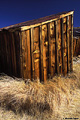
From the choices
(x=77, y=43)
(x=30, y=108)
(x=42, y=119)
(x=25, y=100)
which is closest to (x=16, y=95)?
(x=25, y=100)

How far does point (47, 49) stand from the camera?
15.3 feet

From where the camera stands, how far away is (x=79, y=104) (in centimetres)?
401

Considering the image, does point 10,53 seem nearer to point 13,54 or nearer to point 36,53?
point 13,54

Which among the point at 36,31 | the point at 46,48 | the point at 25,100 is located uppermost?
the point at 36,31

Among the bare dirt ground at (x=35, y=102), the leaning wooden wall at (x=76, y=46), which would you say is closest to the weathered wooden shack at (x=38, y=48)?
the bare dirt ground at (x=35, y=102)

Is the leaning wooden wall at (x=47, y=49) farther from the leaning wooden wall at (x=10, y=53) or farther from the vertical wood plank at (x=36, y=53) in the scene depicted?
the leaning wooden wall at (x=10, y=53)

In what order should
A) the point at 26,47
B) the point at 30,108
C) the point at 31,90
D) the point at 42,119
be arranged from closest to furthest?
the point at 42,119
the point at 30,108
the point at 31,90
the point at 26,47

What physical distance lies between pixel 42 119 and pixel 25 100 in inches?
25.9

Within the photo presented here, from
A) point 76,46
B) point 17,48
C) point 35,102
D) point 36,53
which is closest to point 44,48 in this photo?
point 36,53

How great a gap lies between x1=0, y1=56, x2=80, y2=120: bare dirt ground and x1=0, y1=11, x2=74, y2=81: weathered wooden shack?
59cm

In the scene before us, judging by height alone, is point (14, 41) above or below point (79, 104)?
above

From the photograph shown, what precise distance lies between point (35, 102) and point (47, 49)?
74.2 inches

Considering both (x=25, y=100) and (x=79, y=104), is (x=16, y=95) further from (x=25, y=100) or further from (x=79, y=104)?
(x=79, y=104)

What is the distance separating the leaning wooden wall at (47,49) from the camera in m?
4.20
